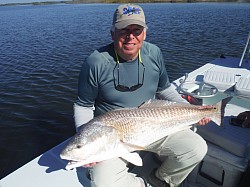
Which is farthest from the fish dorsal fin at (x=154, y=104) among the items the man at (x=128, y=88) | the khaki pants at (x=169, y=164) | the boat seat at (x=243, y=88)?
the boat seat at (x=243, y=88)

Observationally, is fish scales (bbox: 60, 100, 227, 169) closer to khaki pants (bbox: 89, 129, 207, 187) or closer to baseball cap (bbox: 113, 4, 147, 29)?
khaki pants (bbox: 89, 129, 207, 187)

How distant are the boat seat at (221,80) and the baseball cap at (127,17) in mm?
2629

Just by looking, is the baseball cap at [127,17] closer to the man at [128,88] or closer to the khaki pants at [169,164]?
the man at [128,88]

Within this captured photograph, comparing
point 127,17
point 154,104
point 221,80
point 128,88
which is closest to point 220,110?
point 154,104

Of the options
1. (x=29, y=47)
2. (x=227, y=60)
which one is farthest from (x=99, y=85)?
(x=29, y=47)

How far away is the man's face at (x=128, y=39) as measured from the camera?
2785 millimetres

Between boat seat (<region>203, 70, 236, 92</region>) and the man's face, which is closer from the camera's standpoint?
the man's face

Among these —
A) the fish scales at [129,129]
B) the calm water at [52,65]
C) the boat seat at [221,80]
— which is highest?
the fish scales at [129,129]

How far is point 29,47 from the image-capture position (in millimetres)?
16109

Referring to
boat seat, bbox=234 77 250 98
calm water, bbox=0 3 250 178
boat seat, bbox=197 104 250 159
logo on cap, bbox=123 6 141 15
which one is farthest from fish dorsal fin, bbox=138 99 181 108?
calm water, bbox=0 3 250 178

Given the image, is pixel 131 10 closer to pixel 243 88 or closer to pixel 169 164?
pixel 169 164

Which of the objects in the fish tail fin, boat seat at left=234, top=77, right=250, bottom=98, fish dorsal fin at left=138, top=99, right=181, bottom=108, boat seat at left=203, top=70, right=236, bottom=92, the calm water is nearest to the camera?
fish dorsal fin at left=138, top=99, right=181, bottom=108

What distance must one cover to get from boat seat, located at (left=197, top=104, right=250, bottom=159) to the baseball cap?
1.59 m

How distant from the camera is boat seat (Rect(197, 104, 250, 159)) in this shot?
2.98m
